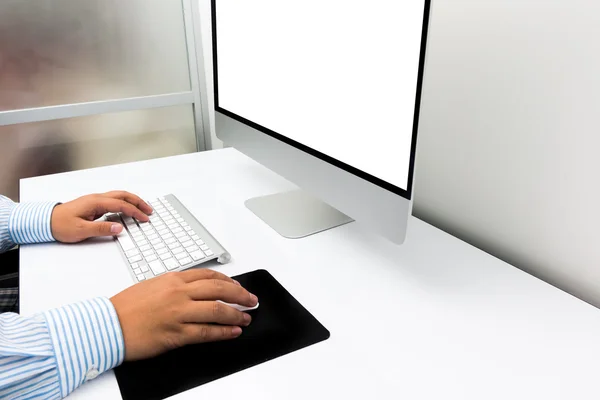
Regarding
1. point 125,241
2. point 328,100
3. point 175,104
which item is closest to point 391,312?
point 328,100

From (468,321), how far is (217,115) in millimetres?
693

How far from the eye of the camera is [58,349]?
0.47 m

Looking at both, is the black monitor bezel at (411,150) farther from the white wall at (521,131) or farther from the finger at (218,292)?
the finger at (218,292)

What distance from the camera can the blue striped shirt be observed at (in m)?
0.45

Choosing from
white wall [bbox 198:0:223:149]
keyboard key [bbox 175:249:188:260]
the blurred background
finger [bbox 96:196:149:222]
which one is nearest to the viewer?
keyboard key [bbox 175:249:188:260]

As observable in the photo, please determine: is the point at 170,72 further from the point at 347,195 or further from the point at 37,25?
the point at 347,195

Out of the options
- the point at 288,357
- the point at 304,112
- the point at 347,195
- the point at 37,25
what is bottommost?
the point at 288,357

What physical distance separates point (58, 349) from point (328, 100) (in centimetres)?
47

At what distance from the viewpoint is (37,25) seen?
49.1 inches

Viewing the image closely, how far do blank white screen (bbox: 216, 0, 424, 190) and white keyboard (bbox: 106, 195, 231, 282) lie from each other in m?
0.23

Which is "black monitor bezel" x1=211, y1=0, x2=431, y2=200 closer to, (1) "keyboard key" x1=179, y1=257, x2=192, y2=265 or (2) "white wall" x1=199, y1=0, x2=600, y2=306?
(2) "white wall" x1=199, y1=0, x2=600, y2=306

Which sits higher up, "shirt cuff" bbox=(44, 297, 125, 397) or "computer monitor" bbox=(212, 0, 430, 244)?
"computer monitor" bbox=(212, 0, 430, 244)

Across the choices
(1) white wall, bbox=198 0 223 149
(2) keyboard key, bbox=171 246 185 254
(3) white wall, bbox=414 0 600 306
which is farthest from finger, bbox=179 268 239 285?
(1) white wall, bbox=198 0 223 149

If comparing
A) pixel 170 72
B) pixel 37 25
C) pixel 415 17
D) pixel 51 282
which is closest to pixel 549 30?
pixel 415 17
